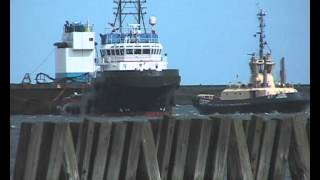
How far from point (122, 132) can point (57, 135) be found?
1.05 meters

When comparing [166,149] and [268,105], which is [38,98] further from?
[166,149]

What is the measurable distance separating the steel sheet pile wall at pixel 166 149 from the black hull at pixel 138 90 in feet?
167

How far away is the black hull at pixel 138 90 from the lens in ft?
214

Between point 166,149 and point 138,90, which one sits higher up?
point 138,90

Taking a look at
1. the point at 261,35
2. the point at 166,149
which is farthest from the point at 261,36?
the point at 166,149

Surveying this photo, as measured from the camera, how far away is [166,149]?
43.2 ft

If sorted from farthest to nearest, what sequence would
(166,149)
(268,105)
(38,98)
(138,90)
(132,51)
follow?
(38,98) → (268,105) → (132,51) → (138,90) → (166,149)

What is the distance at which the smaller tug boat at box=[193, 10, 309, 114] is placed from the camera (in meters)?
75.9

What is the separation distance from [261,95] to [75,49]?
23.7 metres

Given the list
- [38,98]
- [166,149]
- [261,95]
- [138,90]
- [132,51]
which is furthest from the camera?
[38,98]

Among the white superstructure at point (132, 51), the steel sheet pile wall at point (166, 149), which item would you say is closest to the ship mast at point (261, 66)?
the white superstructure at point (132, 51)
